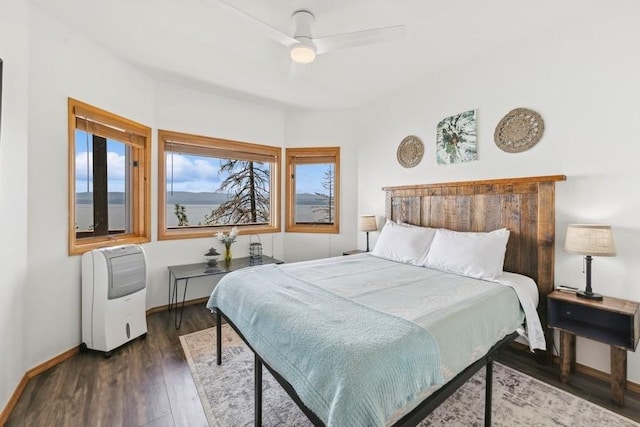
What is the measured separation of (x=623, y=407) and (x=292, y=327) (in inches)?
89.5

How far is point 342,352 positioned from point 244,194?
3.48 metres

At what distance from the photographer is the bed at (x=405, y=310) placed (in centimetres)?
109

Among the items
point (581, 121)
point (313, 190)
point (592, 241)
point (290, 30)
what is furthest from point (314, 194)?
point (592, 241)

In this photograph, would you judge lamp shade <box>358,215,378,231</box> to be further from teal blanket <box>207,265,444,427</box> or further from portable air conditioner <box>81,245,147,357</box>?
portable air conditioner <box>81,245,147,357</box>

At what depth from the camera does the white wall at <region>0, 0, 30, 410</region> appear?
5.57 feet

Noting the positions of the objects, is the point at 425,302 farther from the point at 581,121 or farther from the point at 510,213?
the point at 581,121

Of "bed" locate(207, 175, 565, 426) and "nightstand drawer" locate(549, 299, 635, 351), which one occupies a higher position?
"bed" locate(207, 175, 565, 426)

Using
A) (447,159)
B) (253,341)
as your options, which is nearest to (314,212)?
(447,159)

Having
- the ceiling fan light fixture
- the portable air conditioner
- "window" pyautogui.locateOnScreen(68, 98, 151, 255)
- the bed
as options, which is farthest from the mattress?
the ceiling fan light fixture

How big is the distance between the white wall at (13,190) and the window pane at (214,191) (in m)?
1.57

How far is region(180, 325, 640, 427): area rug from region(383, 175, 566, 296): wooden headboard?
2.57ft

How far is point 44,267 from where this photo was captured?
2.18 metres

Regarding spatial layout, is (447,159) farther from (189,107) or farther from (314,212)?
(189,107)

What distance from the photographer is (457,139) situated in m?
2.96
